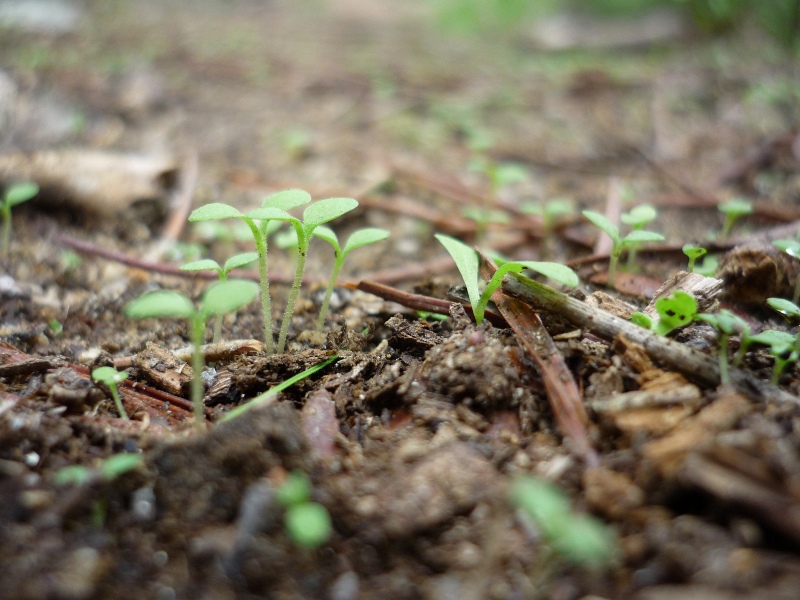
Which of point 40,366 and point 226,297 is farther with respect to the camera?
point 40,366

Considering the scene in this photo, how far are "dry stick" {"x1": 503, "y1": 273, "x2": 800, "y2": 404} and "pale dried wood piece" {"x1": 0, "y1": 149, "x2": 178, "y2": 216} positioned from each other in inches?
74.2

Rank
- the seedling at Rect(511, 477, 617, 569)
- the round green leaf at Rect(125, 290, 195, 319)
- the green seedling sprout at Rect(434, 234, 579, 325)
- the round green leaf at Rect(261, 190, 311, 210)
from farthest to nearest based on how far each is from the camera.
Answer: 1. the round green leaf at Rect(261, 190, 311, 210)
2. the green seedling sprout at Rect(434, 234, 579, 325)
3. the round green leaf at Rect(125, 290, 195, 319)
4. the seedling at Rect(511, 477, 617, 569)

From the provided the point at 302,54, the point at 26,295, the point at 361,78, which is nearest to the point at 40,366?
the point at 26,295

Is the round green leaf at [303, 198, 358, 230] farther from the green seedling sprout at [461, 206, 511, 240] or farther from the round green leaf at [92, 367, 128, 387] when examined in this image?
the green seedling sprout at [461, 206, 511, 240]

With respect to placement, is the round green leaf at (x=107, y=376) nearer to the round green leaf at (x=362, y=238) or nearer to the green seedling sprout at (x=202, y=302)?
the green seedling sprout at (x=202, y=302)

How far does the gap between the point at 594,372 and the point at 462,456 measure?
1.45 ft

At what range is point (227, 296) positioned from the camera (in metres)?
1.16

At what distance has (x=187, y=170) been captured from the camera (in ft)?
9.37

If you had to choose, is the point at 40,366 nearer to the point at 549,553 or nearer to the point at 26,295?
the point at 26,295

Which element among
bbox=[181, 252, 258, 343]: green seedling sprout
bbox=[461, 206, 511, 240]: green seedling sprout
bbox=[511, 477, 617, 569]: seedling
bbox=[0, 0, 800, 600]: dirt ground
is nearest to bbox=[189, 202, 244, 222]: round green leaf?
bbox=[181, 252, 258, 343]: green seedling sprout

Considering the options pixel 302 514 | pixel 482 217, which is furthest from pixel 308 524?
pixel 482 217

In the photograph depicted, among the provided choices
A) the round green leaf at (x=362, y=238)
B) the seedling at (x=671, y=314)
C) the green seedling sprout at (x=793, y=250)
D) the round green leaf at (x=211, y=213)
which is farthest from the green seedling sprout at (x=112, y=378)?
the green seedling sprout at (x=793, y=250)

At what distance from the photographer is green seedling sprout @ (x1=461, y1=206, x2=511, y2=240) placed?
2482 mm

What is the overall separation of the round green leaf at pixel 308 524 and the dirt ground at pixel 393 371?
2 centimetres
